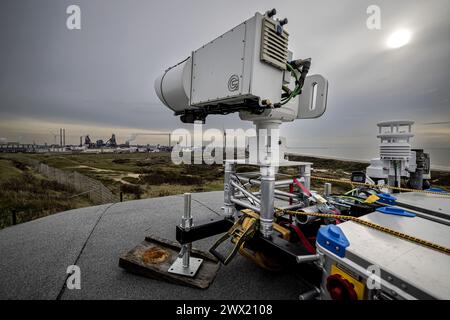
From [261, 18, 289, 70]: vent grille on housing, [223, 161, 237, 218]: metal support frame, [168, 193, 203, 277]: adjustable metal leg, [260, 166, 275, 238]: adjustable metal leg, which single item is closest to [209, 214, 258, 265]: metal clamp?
[260, 166, 275, 238]: adjustable metal leg

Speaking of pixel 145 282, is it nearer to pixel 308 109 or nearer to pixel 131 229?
pixel 131 229

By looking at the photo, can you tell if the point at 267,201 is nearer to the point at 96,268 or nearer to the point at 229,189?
the point at 229,189

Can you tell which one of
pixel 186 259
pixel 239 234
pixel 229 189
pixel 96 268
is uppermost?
pixel 229 189

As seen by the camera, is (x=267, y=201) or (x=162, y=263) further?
(x=162, y=263)

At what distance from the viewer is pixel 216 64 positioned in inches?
85.4

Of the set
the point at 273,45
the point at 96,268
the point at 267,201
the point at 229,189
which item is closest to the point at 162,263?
the point at 96,268

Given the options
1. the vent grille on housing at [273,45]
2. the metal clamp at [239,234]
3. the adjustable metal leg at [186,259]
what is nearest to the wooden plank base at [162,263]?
the adjustable metal leg at [186,259]

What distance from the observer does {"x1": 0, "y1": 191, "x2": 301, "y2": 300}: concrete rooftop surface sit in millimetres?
2264

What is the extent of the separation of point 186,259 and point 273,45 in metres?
2.71

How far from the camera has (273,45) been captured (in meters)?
1.97

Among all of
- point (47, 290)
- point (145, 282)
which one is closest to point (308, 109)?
point (145, 282)

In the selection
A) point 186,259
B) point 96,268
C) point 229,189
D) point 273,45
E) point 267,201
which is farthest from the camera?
point 229,189

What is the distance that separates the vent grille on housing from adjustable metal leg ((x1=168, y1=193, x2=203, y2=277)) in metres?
1.73

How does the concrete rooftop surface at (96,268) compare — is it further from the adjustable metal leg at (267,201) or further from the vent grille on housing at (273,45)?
the vent grille on housing at (273,45)
